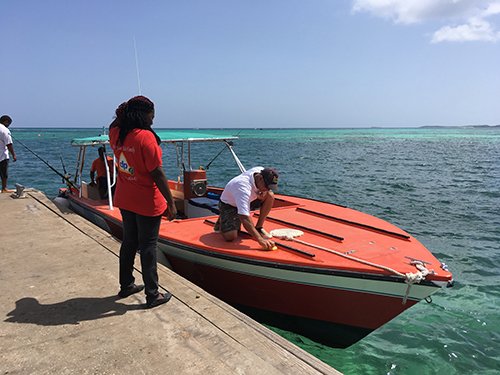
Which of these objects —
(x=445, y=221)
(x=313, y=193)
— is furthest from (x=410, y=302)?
(x=313, y=193)

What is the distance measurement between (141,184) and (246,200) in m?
1.49

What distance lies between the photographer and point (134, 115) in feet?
10.8

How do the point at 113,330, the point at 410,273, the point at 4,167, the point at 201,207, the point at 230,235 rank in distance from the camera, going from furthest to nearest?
the point at 4,167, the point at 201,207, the point at 230,235, the point at 410,273, the point at 113,330

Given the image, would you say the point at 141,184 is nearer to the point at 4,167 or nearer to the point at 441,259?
the point at 441,259

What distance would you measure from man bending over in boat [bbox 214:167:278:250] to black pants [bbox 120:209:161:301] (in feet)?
4.06

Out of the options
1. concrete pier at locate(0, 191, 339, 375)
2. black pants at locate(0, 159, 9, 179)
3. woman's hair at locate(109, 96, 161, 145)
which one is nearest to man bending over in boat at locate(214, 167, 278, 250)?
concrete pier at locate(0, 191, 339, 375)

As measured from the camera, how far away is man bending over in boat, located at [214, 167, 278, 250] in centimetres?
448

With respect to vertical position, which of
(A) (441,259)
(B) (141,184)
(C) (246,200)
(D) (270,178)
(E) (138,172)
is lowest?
(A) (441,259)

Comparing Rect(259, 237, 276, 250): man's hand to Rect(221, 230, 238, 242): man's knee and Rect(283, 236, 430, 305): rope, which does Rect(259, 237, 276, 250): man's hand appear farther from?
Rect(283, 236, 430, 305): rope

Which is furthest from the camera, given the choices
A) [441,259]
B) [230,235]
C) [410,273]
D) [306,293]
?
[441,259]

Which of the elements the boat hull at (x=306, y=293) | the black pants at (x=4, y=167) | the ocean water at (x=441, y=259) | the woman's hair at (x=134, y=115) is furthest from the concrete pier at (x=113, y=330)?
the black pants at (x=4, y=167)

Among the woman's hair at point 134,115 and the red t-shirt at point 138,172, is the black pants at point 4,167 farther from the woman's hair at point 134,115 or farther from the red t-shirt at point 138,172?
the woman's hair at point 134,115

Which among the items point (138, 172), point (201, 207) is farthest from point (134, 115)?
point (201, 207)

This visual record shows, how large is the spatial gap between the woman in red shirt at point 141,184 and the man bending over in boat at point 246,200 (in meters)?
1.16
